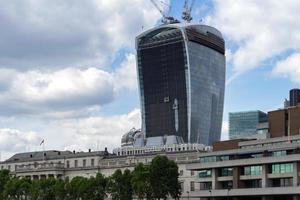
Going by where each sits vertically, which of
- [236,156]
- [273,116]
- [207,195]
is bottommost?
[207,195]

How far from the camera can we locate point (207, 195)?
568 feet

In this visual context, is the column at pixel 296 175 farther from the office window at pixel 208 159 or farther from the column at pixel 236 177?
the office window at pixel 208 159

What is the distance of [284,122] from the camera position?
559 ft

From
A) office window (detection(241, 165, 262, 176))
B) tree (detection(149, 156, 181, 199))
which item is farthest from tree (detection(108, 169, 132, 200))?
office window (detection(241, 165, 262, 176))

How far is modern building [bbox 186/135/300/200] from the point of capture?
151 meters

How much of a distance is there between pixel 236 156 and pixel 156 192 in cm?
2360

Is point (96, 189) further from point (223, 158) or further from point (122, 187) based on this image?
point (223, 158)

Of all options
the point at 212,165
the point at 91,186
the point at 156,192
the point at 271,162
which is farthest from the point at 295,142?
the point at 91,186

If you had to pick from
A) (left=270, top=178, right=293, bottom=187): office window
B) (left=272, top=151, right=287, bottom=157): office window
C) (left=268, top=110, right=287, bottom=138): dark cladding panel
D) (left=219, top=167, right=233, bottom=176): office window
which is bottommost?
(left=270, top=178, right=293, bottom=187): office window

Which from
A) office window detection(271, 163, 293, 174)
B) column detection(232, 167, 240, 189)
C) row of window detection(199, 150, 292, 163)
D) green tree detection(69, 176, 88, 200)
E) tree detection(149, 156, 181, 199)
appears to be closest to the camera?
office window detection(271, 163, 293, 174)

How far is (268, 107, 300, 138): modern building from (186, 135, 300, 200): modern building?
18.7 feet

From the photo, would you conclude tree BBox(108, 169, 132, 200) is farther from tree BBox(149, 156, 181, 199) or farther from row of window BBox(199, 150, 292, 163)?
row of window BBox(199, 150, 292, 163)

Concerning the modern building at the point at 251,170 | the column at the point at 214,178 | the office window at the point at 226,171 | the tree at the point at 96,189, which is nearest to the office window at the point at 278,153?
the modern building at the point at 251,170

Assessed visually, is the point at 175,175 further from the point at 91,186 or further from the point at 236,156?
the point at 91,186
